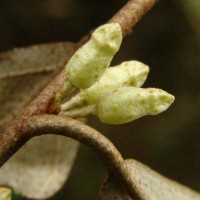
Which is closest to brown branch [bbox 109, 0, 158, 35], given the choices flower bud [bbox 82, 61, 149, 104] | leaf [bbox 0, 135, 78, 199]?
flower bud [bbox 82, 61, 149, 104]

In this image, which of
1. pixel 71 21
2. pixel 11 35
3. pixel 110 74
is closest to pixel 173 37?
pixel 71 21

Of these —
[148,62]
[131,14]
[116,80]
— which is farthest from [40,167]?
[148,62]

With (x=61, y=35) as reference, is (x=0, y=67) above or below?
above

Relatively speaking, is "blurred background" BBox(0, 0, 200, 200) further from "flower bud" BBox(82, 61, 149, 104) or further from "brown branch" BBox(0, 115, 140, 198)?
"brown branch" BBox(0, 115, 140, 198)

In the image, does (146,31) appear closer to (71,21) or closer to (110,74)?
(71,21)

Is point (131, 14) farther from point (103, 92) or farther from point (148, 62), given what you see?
point (148, 62)
